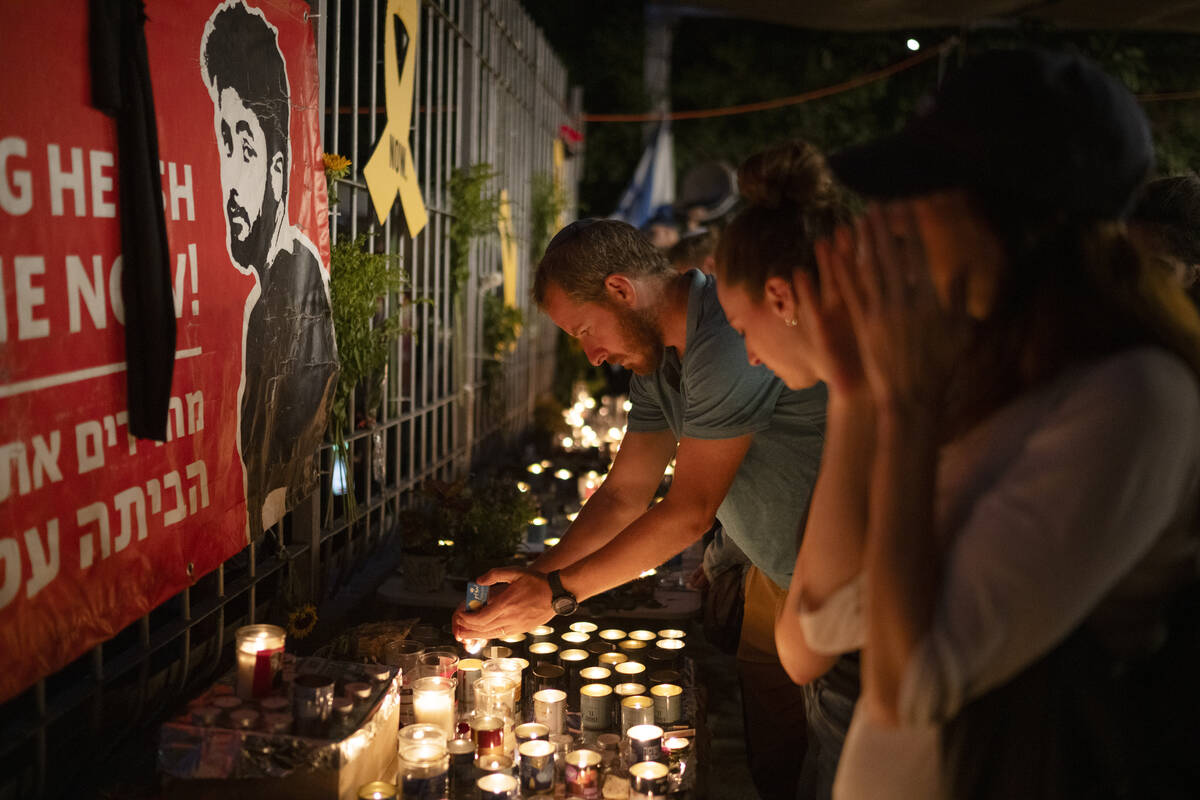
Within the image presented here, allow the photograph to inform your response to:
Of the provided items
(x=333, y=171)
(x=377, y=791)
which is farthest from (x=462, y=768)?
(x=333, y=171)

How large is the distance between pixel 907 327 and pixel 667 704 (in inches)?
55.5

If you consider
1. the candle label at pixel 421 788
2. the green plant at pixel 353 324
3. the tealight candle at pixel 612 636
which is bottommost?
the tealight candle at pixel 612 636

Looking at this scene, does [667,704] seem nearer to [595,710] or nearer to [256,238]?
[595,710]

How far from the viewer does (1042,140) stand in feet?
3.69

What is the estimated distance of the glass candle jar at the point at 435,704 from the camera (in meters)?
2.17

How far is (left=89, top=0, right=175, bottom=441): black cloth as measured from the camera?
1.71 meters

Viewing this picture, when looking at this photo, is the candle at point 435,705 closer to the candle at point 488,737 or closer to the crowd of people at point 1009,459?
the candle at point 488,737

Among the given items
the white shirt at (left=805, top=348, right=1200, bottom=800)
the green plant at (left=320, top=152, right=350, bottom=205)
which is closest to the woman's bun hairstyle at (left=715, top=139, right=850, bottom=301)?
the white shirt at (left=805, top=348, right=1200, bottom=800)

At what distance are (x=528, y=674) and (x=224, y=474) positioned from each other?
0.91 meters

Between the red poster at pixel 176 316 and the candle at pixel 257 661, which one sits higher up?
the red poster at pixel 176 316

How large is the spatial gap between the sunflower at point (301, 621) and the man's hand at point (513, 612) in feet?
1.64

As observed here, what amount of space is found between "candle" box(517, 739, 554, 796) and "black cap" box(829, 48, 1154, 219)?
136 centimetres

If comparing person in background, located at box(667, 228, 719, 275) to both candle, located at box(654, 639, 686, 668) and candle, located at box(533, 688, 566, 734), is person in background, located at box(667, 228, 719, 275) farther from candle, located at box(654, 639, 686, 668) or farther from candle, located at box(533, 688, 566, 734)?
candle, located at box(533, 688, 566, 734)

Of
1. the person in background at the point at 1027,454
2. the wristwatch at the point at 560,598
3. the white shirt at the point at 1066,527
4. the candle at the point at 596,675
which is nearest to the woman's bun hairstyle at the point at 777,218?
the person in background at the point at 1027,454
